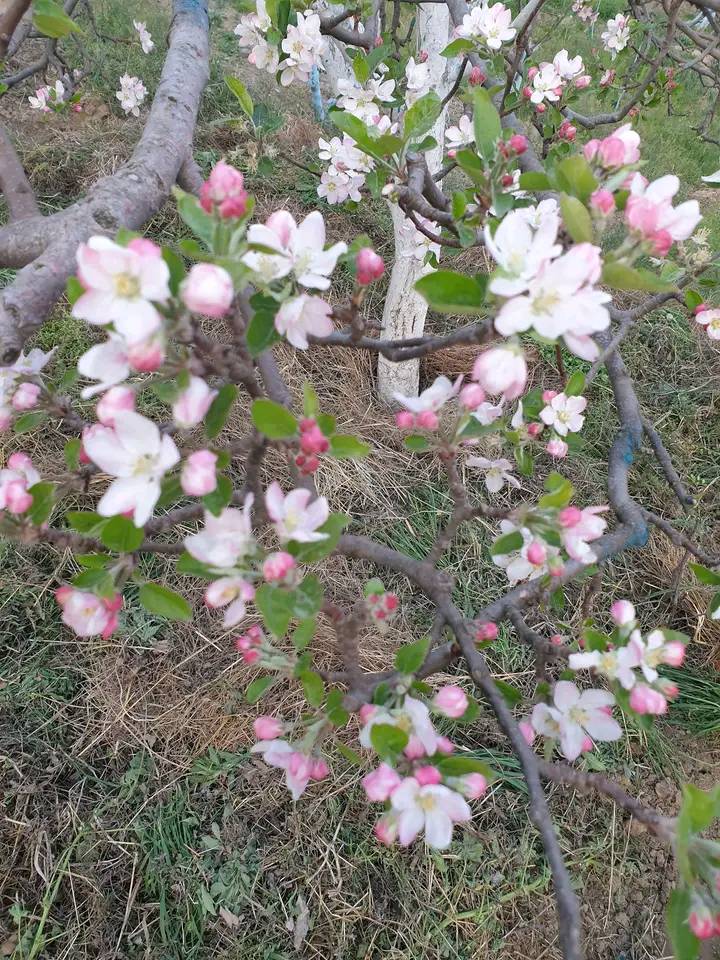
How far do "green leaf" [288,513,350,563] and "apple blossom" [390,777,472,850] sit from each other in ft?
0.75

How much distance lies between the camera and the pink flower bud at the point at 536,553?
75 cm

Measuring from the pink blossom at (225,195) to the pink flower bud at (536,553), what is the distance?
476 millimetres

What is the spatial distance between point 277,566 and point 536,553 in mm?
326

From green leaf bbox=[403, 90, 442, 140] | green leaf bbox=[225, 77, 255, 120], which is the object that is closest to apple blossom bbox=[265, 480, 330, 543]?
green leaf bbox=[403, 90, 442, 140]

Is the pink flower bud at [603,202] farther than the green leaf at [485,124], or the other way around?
the green leaf at [485,124]

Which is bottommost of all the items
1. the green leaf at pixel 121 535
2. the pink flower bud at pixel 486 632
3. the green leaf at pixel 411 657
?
the pink flower bud at pixel 486 632

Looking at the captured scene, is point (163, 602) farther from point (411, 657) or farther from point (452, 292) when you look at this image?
point (452, 292)

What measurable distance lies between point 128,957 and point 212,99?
3.78 meters

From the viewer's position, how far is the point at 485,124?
2.42 feet

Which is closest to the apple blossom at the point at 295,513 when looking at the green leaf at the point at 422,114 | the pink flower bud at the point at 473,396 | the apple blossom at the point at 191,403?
the apple blossom at the point at 191,403

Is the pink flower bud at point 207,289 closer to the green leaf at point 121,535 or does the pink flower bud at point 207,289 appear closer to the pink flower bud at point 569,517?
the green leaf at point 121,535

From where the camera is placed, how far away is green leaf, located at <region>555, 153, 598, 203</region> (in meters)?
0.59

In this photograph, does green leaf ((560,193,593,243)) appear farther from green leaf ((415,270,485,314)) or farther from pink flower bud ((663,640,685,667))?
pink flower bud ((663,640,685,667))

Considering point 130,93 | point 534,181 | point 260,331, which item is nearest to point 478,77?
point 534,181
